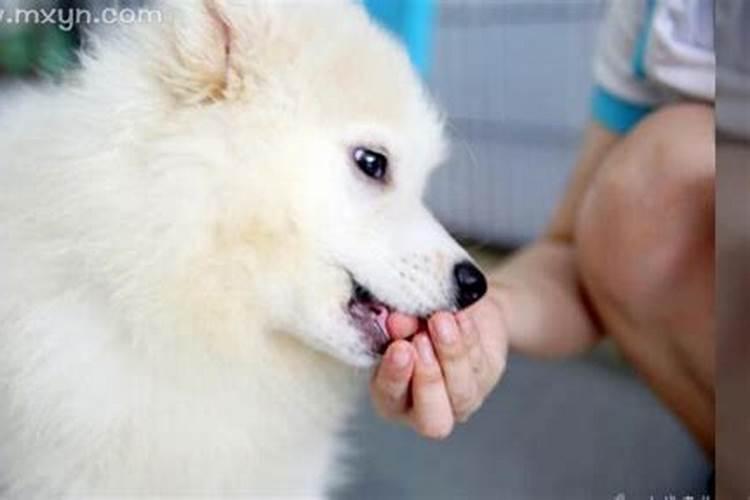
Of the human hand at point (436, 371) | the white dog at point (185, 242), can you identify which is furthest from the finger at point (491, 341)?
the white dog at point (185, 242)

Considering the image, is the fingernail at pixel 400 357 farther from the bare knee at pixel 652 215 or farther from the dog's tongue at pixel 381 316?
the bare knee at pixel 652 215

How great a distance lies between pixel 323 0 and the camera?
0.65 meters

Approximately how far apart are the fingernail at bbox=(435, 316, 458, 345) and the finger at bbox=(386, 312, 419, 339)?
0.04 feet

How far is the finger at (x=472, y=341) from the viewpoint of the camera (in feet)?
2.13

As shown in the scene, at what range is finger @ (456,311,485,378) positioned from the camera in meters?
0.65

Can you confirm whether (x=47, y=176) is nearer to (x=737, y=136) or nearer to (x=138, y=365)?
(x=138, y=365)

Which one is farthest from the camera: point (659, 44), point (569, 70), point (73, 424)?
point (569, 70)

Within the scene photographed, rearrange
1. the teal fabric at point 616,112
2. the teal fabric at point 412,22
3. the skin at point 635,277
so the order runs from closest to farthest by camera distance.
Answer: the teal fabric at point 412,22
the skin at point 635,277
the teal fabric at point 616,112

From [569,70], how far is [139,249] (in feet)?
1.80

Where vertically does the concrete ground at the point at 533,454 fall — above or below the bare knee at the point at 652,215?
below

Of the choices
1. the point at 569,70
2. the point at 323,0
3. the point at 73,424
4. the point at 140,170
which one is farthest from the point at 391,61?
the point at 569,70

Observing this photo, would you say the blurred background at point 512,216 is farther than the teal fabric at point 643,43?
No

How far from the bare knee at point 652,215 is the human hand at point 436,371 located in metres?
0.19

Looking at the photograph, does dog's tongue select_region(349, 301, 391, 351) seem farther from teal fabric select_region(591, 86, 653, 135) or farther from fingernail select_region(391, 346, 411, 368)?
Result: teal fabric select_region(591, 86, 653, 135)
